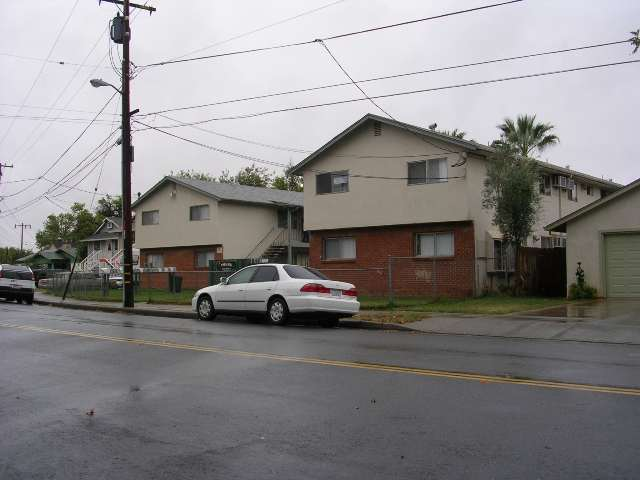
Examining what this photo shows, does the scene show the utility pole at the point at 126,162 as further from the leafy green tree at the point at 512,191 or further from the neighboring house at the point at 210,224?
the leafy green tree at the point at 512,191

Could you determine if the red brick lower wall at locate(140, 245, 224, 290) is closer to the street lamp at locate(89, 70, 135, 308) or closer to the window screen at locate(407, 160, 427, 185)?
the street lamp at locate(89, 70, 135, 308)

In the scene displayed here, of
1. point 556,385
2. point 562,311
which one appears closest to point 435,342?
point 556,385

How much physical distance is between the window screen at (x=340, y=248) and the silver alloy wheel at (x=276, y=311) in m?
12.5

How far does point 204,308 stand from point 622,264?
46.0ft

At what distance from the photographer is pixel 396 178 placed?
87.9ft

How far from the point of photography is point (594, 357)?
1054 centimetres

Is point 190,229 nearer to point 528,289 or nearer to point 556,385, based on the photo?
point 528,289

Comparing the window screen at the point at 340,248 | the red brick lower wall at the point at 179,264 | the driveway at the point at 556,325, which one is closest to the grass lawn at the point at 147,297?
the red brick lower wall at the point at 179,264

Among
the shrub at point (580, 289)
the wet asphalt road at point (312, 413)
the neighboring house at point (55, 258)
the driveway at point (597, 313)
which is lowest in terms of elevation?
the wet asphalt road at point (312, 413)

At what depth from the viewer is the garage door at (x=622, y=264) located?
73.2 ft

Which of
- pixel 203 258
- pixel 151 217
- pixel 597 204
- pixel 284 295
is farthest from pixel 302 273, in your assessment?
pixel 151 217

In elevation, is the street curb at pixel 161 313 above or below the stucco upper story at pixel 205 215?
below

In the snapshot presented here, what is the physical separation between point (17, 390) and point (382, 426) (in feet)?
15.4

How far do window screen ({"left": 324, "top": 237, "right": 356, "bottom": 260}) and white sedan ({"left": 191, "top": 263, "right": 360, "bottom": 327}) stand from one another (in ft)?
37.6
